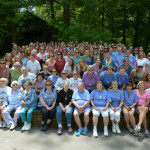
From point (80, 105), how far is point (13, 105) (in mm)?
2138

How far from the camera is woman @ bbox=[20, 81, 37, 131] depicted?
13.4 feet

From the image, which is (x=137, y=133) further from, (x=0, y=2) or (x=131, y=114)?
(x=0, y=2)

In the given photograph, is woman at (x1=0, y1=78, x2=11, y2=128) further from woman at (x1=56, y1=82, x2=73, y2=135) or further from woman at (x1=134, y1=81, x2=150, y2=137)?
woman at (x1=134, y1=81, x2=150, y2=137)

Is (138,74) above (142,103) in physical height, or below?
above

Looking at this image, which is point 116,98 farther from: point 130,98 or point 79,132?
point 79,132

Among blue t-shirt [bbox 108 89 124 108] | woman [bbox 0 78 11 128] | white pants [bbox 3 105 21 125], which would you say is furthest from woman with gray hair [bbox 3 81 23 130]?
blue t-shirt [bbox 108 89 124 108]

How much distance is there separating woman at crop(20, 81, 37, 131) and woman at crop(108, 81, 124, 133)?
7.77 ft

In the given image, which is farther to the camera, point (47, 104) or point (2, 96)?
point (2, 96)

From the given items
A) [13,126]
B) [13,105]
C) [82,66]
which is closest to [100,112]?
[82,66]

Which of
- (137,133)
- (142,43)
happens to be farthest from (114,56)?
(142,43)

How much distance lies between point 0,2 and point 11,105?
39.6 ft

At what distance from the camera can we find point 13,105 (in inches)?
174

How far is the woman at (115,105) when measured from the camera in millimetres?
3963

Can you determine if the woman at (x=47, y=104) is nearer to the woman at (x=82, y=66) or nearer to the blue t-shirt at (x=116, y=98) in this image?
the woman at (x=82, y=66)
